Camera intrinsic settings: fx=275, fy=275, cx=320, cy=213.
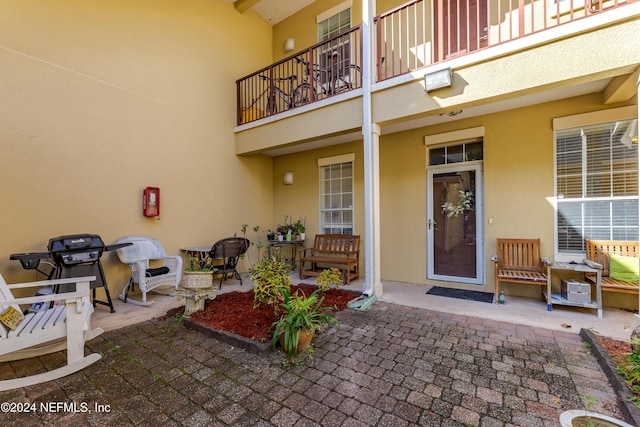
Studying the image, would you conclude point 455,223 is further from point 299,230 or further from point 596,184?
point 299,230

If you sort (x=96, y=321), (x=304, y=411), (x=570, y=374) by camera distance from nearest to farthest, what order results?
(x=304, y=411), (x=570, y=374), (x=96, y=321)

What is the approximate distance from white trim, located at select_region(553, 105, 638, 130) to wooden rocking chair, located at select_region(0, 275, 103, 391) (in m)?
5.97

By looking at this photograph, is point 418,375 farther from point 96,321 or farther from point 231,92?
point 231,92

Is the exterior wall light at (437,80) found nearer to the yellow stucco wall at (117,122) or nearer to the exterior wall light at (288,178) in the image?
the exterior wall light at (288,178)

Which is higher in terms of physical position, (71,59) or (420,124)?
(71,59)

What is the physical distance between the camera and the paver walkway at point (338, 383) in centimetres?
177

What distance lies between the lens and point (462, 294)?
4410mm

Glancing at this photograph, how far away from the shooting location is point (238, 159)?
6.10 metres

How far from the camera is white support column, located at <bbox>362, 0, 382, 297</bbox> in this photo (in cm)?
405

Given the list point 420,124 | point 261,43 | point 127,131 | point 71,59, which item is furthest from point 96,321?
point 261,43

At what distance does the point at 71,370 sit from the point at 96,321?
4.28 ft

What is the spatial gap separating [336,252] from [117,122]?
431cm

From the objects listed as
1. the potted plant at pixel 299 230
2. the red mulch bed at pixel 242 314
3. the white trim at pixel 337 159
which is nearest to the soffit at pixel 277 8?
the white trim at pixel 337 159

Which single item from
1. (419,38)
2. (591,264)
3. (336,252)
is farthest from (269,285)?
(419,38)
